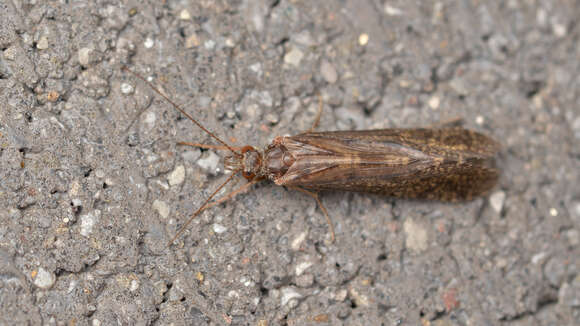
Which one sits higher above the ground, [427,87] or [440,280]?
[427,87]

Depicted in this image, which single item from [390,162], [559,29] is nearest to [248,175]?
[390,162]

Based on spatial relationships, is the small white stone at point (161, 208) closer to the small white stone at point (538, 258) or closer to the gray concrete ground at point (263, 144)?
the gray concrete ground at point (263, 144)

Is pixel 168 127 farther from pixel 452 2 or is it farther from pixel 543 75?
pixel 543 75

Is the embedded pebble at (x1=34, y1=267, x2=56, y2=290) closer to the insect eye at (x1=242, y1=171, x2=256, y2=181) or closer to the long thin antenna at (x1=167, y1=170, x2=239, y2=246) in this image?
the long thin antenna at (x1=167, y1=170, x2=239, y2=246)

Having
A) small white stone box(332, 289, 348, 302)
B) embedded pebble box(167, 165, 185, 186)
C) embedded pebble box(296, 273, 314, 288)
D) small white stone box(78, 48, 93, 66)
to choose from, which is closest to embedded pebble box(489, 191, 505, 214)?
small white stone box(332, 289, 348, 302)

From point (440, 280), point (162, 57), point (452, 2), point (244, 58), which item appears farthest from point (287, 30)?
point (440, 280)

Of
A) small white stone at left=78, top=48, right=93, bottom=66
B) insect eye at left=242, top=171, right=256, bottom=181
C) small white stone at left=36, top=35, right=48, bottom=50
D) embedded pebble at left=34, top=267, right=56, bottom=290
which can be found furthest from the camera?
insect eye at left=242, top=171, right=256, bottom=181

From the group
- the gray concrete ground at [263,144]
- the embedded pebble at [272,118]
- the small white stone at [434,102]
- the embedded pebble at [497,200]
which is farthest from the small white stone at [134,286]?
the embedded pebble at [497,200]
